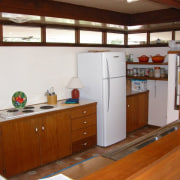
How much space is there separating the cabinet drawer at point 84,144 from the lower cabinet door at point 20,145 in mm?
728

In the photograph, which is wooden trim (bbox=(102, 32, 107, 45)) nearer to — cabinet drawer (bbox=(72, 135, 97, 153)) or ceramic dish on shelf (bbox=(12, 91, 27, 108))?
cabinet drawer (bbox=(72, 135, 97, 153))

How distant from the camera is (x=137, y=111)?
553cm

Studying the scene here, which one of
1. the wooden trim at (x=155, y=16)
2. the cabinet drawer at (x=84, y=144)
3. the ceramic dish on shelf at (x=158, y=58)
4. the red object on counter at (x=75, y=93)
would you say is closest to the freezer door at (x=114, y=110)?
the cabinet drawer at (x=84, y=144)

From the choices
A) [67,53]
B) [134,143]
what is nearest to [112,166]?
[134,143]

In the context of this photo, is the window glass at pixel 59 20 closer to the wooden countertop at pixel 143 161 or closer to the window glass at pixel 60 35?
the window glass at pixel 60 35

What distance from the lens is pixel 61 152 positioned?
4.05m

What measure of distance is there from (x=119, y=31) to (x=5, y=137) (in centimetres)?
366

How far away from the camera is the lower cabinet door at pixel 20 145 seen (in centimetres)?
335

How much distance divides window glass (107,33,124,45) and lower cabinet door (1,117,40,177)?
9.28 feet

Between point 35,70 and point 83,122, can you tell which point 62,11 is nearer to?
point 35,70

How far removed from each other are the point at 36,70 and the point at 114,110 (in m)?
→ 1.60

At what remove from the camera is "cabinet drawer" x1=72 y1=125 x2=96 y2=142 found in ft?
13.9

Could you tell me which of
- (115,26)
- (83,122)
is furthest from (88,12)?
(83,122)

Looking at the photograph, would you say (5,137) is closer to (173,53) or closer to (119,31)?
(173,53)
